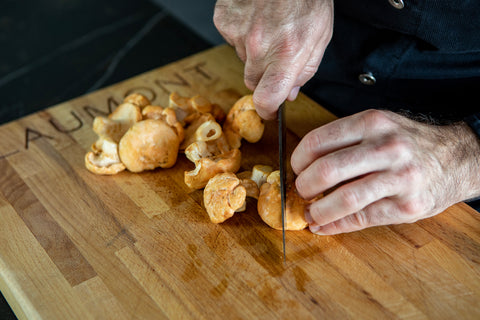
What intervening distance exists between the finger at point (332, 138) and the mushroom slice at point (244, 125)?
10.3 inches

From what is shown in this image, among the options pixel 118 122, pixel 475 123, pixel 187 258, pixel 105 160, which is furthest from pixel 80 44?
pixel 475 123

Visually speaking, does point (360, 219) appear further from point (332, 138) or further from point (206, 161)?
point (206, 161)

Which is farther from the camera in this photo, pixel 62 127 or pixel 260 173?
pixel 62 127

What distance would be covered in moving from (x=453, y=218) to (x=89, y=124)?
107 cm

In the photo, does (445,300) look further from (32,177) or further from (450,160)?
(32,177)

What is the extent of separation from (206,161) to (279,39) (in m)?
0.35

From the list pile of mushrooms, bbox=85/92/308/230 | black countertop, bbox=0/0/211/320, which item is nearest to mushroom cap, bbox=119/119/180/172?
pile of mushrooms, bbox=85/92/308/230

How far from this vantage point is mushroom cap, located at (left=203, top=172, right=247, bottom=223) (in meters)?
1.18

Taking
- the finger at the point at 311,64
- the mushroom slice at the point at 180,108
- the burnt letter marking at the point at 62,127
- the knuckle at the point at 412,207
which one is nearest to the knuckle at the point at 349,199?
the knuckle at the point at 412,207

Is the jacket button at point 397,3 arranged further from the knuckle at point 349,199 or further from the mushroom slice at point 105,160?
the mushroom slice at point 105,160

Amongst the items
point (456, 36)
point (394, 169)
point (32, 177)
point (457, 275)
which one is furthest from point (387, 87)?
point (32, 177)

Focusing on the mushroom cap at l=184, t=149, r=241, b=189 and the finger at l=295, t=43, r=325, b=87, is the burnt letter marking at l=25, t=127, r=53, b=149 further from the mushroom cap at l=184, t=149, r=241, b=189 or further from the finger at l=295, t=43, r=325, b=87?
the finger at l=295, t=43, r=325, b=87

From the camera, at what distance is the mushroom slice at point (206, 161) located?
1274 millimetres

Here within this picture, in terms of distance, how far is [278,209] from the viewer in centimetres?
118
